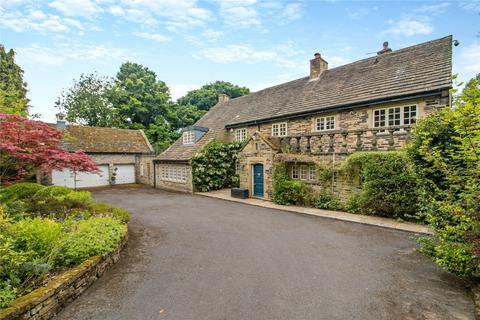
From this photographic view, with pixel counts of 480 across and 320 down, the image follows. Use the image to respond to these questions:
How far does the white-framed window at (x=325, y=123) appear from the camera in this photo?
1339 cm

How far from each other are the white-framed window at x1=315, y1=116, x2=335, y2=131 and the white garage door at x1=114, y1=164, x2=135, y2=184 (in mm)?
19222

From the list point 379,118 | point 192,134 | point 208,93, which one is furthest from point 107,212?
point 208,93

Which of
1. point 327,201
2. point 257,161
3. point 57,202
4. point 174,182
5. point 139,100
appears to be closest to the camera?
point 57,202

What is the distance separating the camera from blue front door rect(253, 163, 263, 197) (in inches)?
566

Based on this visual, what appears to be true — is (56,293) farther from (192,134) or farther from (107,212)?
(192,134)

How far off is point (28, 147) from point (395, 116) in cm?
1584

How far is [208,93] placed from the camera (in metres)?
37.9

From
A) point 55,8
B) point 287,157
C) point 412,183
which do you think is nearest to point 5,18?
point 55,8

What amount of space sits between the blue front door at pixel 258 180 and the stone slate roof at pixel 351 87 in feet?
13.0

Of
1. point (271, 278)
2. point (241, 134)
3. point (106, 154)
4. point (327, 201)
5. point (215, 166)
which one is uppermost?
point (241, 134)

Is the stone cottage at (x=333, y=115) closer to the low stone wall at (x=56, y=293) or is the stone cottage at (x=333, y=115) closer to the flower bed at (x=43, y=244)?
the flower bed at (x=43, y=244)

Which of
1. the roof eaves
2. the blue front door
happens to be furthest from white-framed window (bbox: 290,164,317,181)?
the roof eaves

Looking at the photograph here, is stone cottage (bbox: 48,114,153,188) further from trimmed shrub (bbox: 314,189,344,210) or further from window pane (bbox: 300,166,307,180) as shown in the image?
trimmed shrub (bbox: 314,189,344,210)

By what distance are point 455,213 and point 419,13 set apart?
7761 mm
